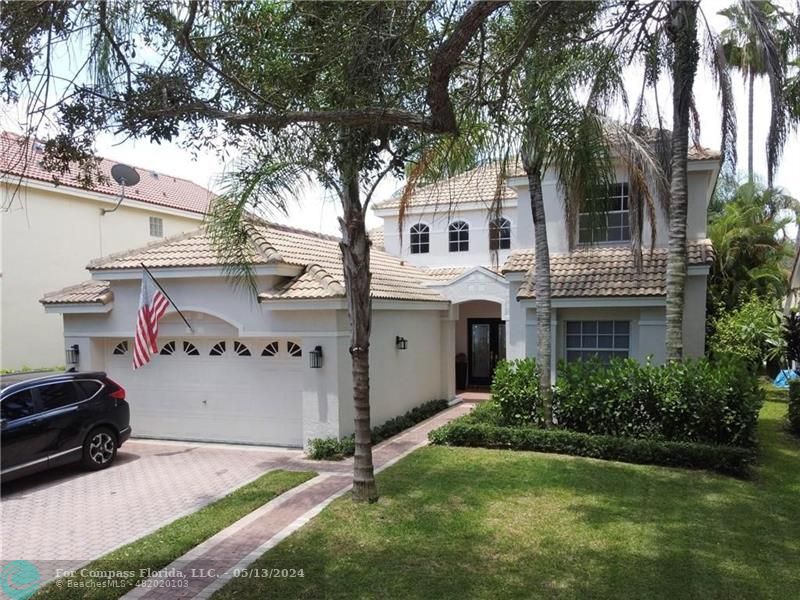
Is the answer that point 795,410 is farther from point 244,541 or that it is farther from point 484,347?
point 244,541

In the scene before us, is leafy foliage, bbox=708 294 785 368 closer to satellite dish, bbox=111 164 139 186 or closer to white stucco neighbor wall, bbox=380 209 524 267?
white stucco neighbor wall, bbox=380 209 524 267

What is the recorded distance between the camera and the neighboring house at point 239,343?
1127cm

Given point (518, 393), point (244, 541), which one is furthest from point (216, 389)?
point (518, 393)

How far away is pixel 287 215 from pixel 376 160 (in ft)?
9.37

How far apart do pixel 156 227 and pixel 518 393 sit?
1780 cm

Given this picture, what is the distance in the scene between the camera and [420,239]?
832 inches

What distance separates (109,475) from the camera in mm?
10039

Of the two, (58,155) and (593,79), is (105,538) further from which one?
(593,79)

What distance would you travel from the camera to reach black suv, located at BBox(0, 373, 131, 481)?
8891 mm

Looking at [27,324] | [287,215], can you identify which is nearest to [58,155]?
[287,215]

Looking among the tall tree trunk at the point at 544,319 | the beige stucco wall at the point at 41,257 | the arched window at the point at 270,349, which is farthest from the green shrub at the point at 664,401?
the beige stucco wall at the point at 41,257

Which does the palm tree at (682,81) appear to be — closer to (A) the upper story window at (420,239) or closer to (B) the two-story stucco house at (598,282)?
(B) the two-story stucco house at (598,282)

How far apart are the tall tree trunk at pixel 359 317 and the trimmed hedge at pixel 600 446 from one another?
3824mm

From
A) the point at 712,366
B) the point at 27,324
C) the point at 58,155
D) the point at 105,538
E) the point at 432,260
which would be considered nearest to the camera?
the point at 58,155
